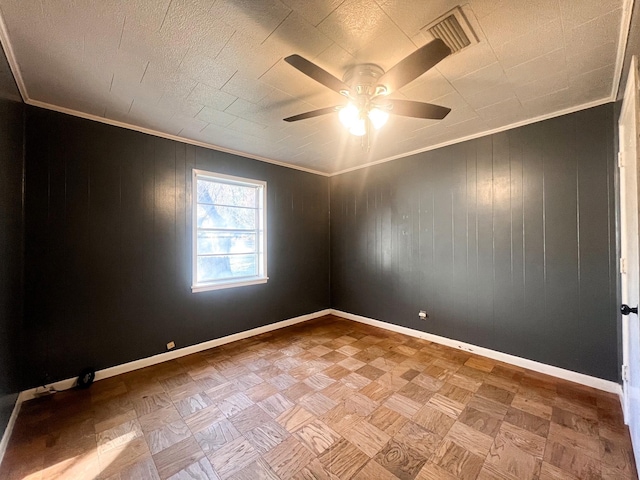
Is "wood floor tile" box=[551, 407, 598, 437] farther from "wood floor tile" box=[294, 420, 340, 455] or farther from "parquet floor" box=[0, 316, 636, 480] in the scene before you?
"wood floor tile" box=[294, 420, 340, 455]

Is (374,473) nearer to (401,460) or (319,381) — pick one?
(401,460)

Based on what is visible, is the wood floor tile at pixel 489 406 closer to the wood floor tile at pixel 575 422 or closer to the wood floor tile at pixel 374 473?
the wood floor tile at pixel 575 422

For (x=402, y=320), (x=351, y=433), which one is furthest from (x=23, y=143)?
(x=402, y=320)

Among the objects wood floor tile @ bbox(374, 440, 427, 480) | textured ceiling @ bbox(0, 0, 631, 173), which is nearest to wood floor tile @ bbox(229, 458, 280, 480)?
wood floor tile @ bbox(374, 440, 427, 480)

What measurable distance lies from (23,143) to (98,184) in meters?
0.55

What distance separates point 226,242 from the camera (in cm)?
355

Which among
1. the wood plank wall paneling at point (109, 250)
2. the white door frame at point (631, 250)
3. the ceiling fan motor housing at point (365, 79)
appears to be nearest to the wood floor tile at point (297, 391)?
the wood plank wall paneling at point (109, 250)

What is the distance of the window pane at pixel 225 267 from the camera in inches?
131

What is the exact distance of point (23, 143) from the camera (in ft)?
7.09

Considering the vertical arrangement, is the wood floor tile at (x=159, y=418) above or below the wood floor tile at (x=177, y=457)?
above

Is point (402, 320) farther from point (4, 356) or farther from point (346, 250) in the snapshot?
point (4, 356)

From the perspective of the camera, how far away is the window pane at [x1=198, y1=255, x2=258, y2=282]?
3340 millimetres

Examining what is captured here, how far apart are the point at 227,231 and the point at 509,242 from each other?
3371mm

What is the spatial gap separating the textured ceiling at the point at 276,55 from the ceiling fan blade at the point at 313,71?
22 centimetres
